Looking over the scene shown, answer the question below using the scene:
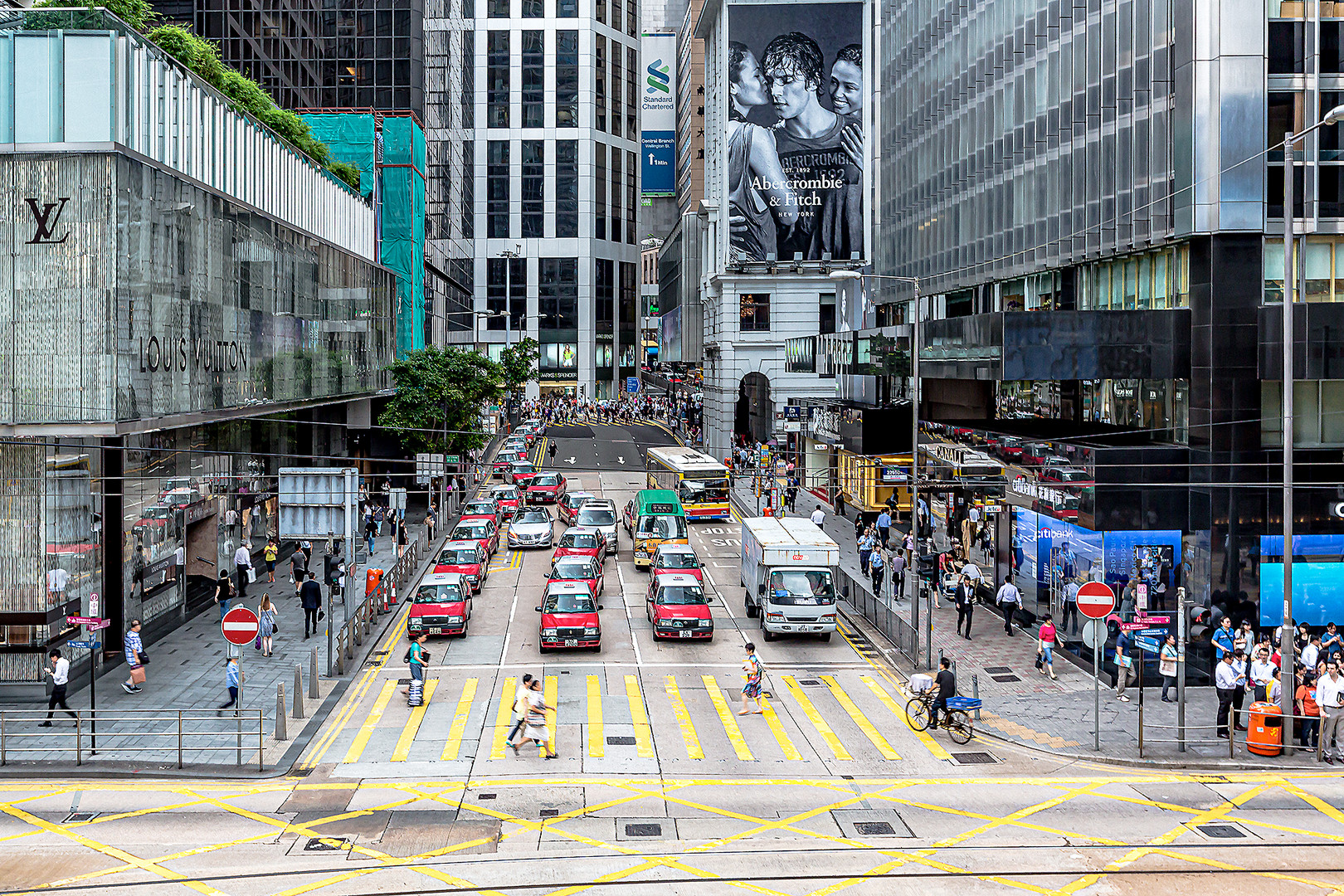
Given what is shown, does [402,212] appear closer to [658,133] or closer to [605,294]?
[605,294]

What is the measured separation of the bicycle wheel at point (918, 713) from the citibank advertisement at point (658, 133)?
4607 inches

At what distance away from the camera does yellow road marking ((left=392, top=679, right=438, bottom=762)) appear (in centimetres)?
2192

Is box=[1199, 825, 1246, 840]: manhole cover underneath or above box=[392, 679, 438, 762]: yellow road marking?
above

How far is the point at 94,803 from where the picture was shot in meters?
18.9

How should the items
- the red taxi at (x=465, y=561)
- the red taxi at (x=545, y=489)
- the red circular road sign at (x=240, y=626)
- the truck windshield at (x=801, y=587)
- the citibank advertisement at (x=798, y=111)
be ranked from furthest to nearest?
the citibank advertisement at (x=798, y=111) < the red taxi at (x=545, y=489) < the red taxi at (x=465, y=561) < the truck windshield at (x=801, y=587) < the red circular road sign at (x=240, y=626)

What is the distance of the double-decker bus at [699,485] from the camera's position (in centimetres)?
5684

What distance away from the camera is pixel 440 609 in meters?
32.1

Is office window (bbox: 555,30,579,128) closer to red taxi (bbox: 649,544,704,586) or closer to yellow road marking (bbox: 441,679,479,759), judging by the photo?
red taxi (bbox: 649,544,704,586)

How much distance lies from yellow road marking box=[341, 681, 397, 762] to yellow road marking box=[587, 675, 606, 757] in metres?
4.13

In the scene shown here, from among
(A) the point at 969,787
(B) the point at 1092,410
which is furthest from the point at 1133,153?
(A) the point at 969,787

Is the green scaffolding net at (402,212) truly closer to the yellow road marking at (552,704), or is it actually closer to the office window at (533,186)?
the yellow road marking at (552,704)

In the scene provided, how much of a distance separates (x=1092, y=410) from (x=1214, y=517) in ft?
25.0

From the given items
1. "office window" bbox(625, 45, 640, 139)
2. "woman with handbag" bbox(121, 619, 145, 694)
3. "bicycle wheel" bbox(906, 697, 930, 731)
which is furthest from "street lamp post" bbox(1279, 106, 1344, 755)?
"office window" bbox(625, 45, 640, 139)

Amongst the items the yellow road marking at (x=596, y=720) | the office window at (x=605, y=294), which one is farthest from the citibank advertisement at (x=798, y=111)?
the office window at (x=605, y=294)
